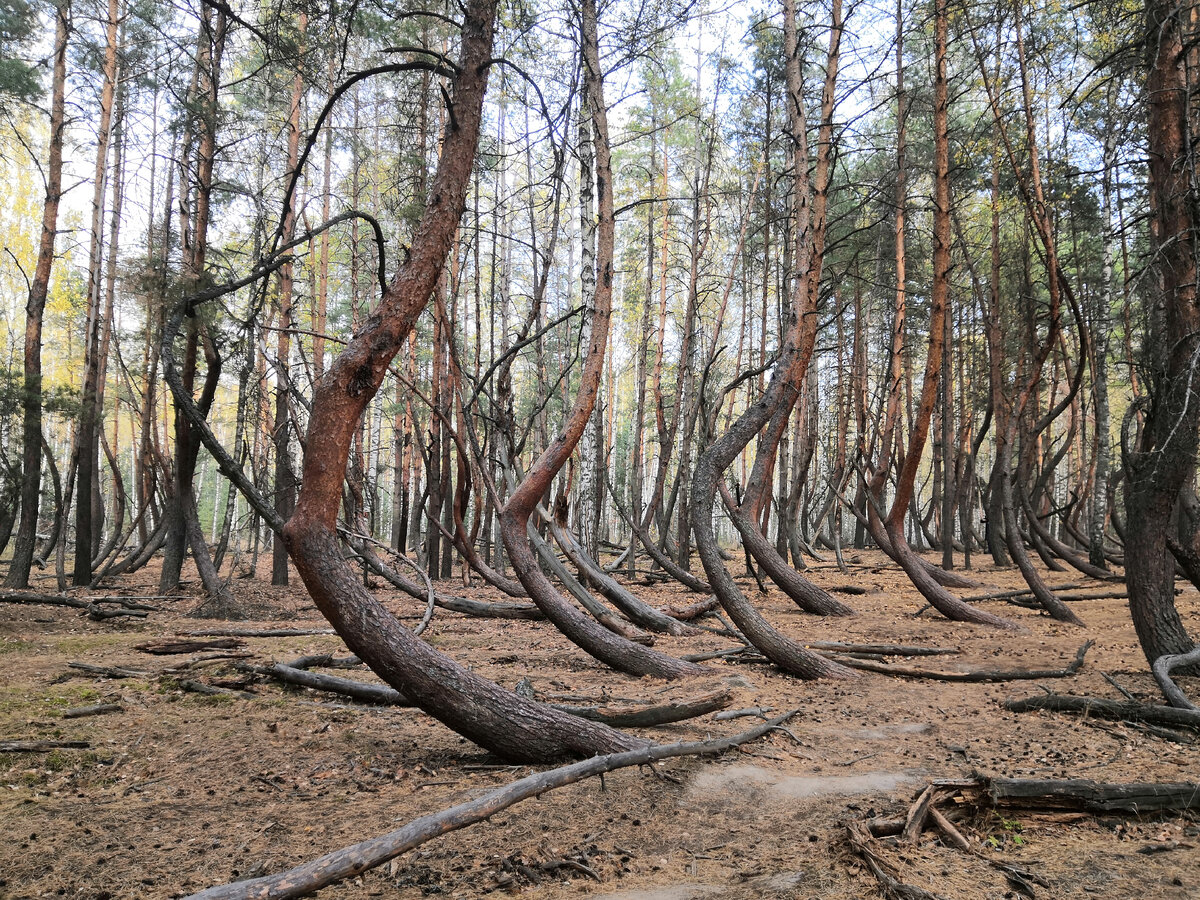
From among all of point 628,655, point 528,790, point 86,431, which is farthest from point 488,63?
point 86,431

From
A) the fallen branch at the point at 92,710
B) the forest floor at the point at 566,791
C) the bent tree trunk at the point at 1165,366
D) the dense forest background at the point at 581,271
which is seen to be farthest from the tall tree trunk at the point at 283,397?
the bent tree trunk at the point at 1165,366

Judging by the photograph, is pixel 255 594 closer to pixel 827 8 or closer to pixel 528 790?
pixel 528 790

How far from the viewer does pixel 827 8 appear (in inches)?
383

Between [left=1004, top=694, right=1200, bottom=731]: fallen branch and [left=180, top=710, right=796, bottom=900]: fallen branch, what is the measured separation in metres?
3.25

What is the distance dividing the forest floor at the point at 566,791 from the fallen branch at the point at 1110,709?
12 cm

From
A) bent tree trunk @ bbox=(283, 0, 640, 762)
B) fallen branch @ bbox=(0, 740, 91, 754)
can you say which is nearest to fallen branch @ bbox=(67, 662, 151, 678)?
fallen branch @ bbox=(0, 740, 91, 754)

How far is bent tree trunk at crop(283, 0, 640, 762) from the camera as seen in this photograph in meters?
3.35

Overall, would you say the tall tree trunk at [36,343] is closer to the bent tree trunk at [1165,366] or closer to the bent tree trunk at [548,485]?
the bent tree trunk at [548,485]

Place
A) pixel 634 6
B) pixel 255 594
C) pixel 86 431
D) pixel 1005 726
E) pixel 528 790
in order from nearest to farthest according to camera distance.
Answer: pixel 528 790 < pixel 1005 726 < pixel 634 6 < pixel 86 431 < pixel 255 594

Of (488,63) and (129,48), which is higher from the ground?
(129,48)

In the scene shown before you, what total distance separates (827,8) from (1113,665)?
890 cm

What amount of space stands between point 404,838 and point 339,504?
1.74 meters

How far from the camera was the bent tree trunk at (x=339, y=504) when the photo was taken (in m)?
3.35

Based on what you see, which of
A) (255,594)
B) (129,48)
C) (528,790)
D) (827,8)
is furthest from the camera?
(129,48)
